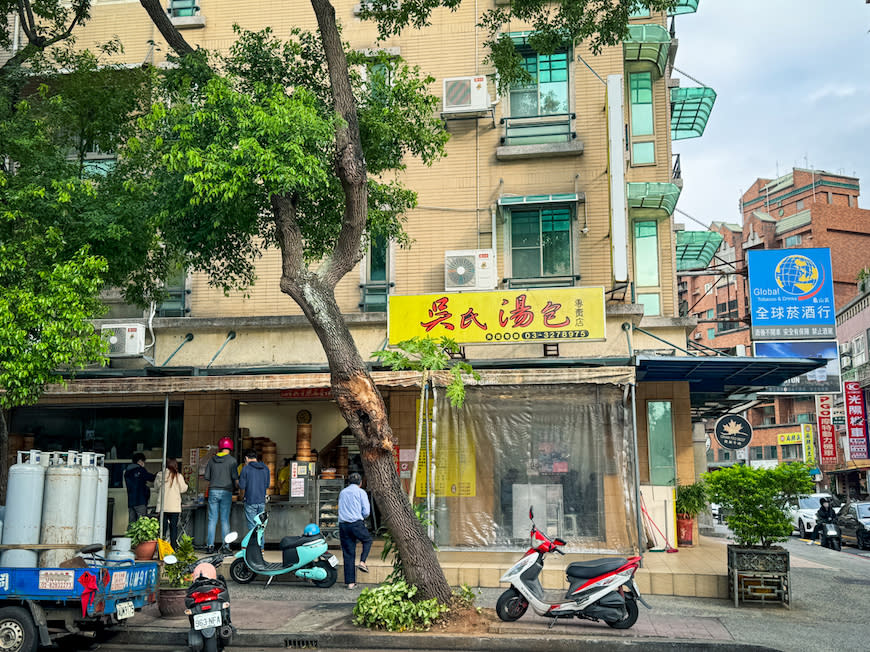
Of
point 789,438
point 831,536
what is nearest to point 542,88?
point 831,536

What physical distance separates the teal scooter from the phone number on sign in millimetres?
5070

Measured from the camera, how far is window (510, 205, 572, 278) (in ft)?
57.6

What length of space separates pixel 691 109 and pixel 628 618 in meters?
15.8

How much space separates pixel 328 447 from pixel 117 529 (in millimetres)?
4709

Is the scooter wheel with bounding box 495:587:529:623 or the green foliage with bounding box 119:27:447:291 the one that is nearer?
the scooter wheel with bounding box 495:587:529:623

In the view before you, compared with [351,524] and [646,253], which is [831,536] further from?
[351,524]

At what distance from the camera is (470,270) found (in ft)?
55.0

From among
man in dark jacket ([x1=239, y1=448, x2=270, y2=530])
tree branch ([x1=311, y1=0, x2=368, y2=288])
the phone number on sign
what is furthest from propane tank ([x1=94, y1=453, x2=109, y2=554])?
the phone number on sign

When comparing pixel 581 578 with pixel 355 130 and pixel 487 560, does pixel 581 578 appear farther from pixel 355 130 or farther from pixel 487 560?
pixel 355 130

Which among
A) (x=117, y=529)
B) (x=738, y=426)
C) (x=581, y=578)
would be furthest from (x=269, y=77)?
(x=738, y=426)

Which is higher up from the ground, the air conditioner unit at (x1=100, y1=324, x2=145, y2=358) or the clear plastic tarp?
the air conditioner unit at (x1=100, y1=324, x2=145, y2=358)

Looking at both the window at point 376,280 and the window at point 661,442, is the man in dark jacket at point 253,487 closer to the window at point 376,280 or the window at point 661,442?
the window at point 376,280

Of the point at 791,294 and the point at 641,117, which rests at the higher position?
the point at 641,117

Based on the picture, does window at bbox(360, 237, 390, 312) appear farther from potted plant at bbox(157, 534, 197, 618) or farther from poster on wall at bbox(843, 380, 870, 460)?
poster on wall at bbox(843, 380, 870, 460)
